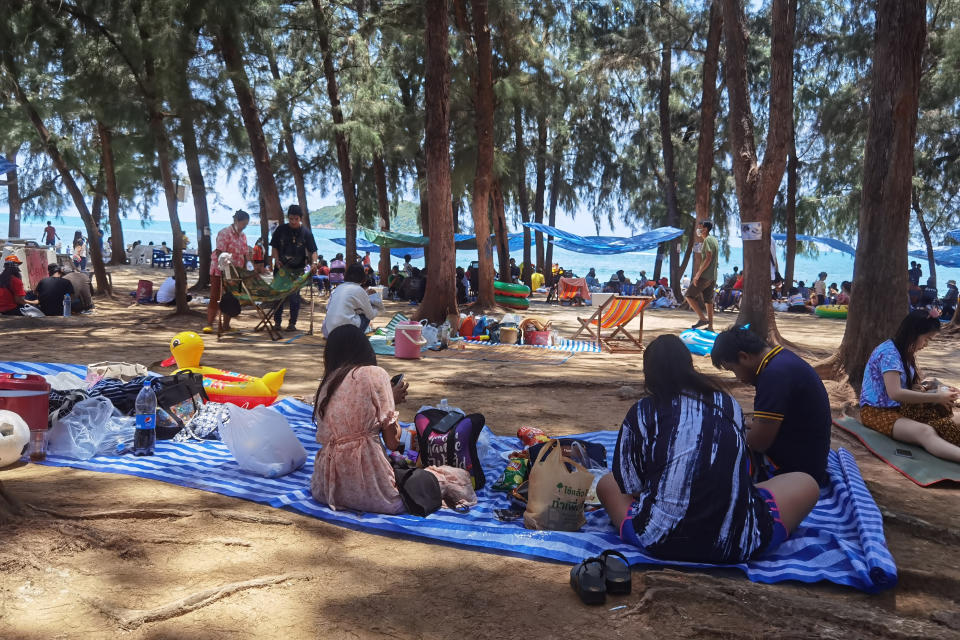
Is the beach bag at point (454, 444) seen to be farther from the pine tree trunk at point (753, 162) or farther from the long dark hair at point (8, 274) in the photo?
the long dark hair at point (8, 274)

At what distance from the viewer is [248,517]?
2.81 meters

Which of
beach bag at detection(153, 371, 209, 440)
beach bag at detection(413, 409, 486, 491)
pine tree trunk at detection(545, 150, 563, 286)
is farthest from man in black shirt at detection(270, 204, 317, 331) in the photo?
pine tree trunk at detection(545, 150, 563, 286)

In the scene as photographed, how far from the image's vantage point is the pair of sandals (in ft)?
7.18

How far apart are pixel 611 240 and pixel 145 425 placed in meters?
14.1

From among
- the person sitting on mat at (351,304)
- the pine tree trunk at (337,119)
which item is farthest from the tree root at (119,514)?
the pine tree trunk at (337,119)

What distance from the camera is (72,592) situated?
2.11 metres

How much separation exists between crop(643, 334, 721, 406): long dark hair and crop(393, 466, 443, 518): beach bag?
3.43 feet

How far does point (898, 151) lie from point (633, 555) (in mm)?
4496

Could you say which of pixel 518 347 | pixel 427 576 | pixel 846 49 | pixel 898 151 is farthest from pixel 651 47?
pixel 427 576

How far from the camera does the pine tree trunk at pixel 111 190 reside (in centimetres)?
1496

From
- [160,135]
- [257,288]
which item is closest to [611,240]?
[257,288]

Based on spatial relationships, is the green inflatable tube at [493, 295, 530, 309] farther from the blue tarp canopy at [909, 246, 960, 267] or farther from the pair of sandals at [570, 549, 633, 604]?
the blue tarp canopy at [909, 246, 960, 267]

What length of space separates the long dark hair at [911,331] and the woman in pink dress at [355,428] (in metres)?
2.87

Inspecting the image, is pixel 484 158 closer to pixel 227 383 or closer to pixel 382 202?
pixel 382 202
